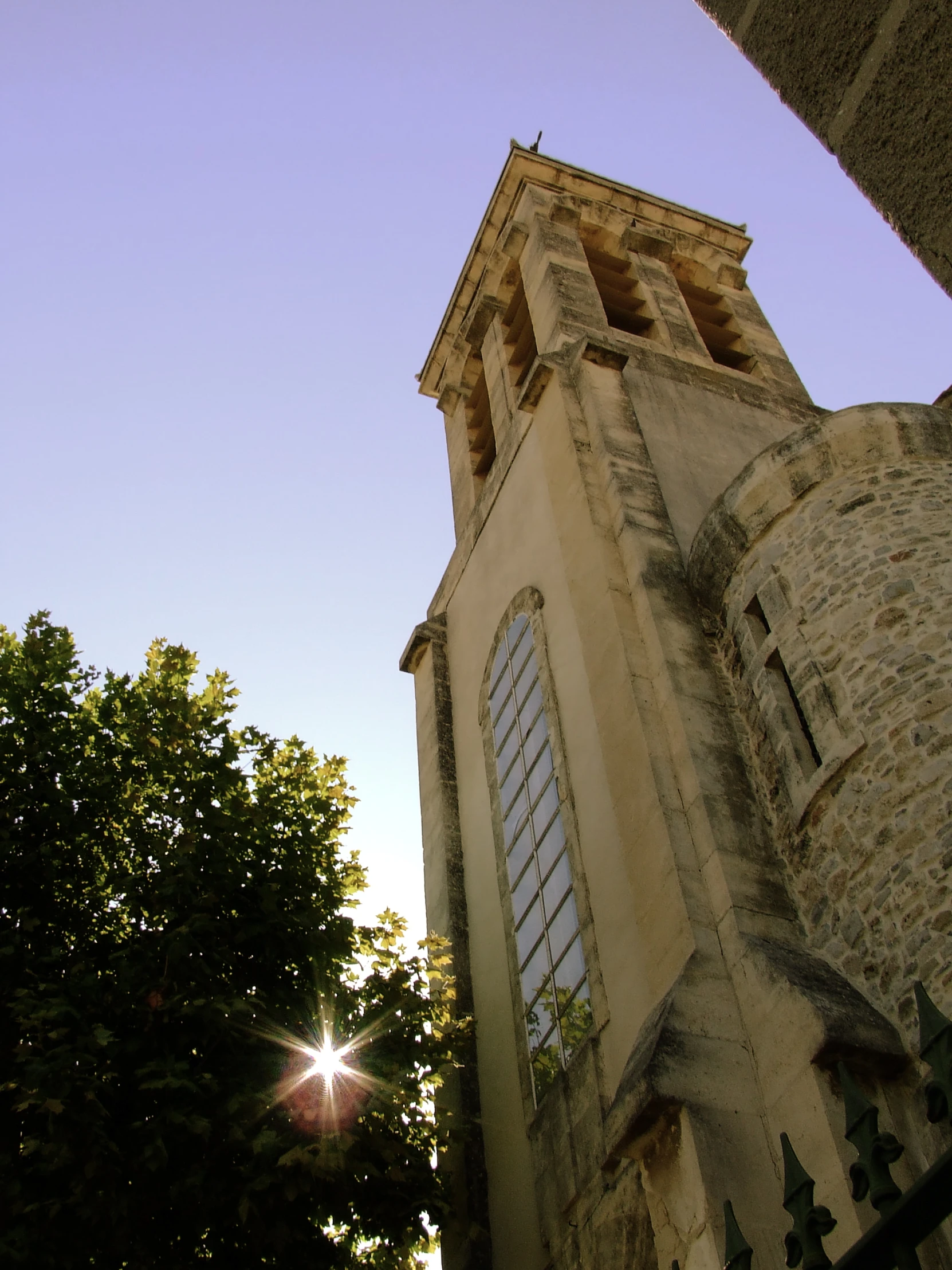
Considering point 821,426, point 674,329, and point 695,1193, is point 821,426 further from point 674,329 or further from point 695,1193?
point 674,329

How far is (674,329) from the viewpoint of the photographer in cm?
1720

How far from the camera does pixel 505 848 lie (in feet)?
38.1

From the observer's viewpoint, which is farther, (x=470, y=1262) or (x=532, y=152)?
(x=532, y=152)

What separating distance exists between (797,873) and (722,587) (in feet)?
9.00

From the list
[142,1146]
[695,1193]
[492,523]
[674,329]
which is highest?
[674,329]

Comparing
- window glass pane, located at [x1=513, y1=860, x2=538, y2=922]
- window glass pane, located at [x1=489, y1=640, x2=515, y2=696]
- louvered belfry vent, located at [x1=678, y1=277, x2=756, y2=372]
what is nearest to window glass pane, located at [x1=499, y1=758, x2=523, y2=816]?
window glass pane, located at [x1=513, y1=860, x2=538, y2=922]

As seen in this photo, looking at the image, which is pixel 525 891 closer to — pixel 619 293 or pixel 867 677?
pixel 867 677

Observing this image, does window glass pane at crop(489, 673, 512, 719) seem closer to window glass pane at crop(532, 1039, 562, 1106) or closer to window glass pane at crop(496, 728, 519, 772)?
window glass pane at crop(496, 728, 519, 772)

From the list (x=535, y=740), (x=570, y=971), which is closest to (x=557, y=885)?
(x=570, y=971)

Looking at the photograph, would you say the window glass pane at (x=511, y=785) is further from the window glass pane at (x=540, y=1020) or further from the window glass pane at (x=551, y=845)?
the window glass pane at (x=540, y=1020)

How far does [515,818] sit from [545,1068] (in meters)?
2.56

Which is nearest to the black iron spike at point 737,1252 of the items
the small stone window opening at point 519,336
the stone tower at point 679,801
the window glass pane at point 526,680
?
the stone tower at point 679,801

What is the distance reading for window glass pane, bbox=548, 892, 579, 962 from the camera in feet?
32.0

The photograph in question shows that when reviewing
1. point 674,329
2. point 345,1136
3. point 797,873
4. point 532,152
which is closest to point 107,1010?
point 345,1136
